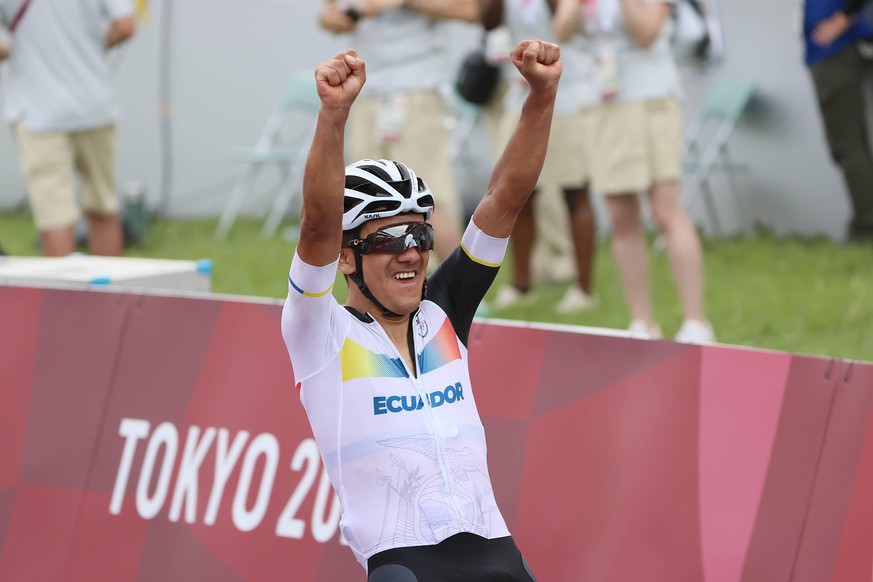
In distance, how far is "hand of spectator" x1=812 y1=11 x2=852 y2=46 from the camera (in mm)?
9102

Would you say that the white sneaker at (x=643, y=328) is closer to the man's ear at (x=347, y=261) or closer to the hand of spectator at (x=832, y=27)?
the hand of spectator at (x=832, y=27)

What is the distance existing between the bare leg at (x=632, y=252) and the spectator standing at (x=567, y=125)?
109cm

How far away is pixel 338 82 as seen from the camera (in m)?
3.29

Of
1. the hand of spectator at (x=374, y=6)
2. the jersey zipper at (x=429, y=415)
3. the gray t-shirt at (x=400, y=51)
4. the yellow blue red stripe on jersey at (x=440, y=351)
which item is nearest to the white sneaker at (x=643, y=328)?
the gray t-shirt at (x=400, y=51)

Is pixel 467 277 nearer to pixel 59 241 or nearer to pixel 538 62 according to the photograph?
pixel 538 62

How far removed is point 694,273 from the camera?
680cm

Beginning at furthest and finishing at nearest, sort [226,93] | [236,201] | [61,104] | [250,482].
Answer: [226,93]
[236,201]
[61,104]
[250,482]

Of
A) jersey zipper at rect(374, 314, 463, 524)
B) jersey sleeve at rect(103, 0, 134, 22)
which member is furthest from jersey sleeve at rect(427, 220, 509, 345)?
jersey sleeve at rect(103, 0, 134, 22)

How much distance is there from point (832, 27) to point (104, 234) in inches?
187

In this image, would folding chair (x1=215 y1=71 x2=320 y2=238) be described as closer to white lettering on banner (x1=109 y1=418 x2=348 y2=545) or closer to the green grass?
the green grass

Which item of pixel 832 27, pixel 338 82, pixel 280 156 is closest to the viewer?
pixel 338 82

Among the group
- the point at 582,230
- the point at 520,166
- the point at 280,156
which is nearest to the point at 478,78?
the point at 582,230

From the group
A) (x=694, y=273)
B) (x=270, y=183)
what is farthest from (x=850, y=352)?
(x=270, y=183)

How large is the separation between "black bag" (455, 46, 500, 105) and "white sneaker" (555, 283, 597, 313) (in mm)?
1414
